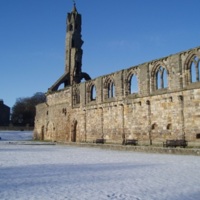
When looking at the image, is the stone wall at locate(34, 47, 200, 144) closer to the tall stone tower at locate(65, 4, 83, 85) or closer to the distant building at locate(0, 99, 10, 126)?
the tall stone tower at locate(65, 4, 83, 85)

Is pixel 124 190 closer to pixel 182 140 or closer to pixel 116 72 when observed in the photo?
pixel 182 140

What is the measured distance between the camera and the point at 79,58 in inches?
1414

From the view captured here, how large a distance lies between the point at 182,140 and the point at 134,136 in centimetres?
516

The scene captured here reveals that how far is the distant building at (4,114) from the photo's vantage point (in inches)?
2887

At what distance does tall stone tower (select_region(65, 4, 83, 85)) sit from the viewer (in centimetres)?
3528

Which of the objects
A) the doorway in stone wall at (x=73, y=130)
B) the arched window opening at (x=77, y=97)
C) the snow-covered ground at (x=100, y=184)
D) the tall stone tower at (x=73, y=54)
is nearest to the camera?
the snow-covered ground at (x=100, y=184)

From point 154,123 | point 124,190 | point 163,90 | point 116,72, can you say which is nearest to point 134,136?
point 154,123

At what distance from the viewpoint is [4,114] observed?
74.2m

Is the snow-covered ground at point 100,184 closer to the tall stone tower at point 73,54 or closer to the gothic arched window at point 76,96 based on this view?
the gothic arched window at point 76,96

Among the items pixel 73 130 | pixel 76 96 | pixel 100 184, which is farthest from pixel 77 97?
pixel 100 184

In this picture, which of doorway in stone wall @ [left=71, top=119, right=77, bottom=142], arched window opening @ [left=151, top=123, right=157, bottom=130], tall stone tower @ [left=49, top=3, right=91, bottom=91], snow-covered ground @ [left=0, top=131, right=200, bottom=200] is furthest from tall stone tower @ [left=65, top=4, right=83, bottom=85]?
snow-covered ground @ [left=0, top=131, right=200, bottom=200]

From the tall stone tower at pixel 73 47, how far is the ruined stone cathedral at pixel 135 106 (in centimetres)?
376

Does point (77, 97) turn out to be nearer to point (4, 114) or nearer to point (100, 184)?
point (100, 184)

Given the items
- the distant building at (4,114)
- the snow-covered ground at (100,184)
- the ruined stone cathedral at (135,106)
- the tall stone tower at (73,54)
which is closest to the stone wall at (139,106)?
the ruined stone cathedral at (135,106)
